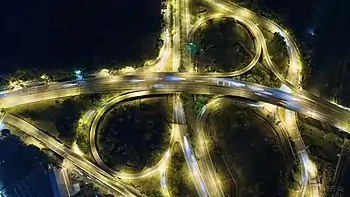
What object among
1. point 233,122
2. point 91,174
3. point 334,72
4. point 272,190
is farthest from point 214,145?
point 334,72

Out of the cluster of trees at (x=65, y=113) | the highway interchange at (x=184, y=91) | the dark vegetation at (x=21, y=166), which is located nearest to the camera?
the dark vegetation at (x=21, y=166)

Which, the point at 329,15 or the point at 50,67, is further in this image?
the point at 329,15

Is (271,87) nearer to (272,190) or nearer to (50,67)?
(272,190)

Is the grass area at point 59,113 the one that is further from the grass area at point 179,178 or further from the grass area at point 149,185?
the grass area at point 179,178

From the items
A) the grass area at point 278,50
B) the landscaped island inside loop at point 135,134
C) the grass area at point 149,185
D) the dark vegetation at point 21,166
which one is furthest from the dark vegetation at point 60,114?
the grass area at point 278,50

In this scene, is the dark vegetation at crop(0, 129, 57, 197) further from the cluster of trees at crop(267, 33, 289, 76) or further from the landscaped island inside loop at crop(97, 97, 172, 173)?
the cluster of trees at crop(267, 33, 289, 76)

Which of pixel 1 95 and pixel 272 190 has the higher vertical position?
pixel 1 95

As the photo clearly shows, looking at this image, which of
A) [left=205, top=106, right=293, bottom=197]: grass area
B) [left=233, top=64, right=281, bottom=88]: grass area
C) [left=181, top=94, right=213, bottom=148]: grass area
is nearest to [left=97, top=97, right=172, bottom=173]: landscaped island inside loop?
[left=181, top=94, right=213, bottom=148]: grass area
